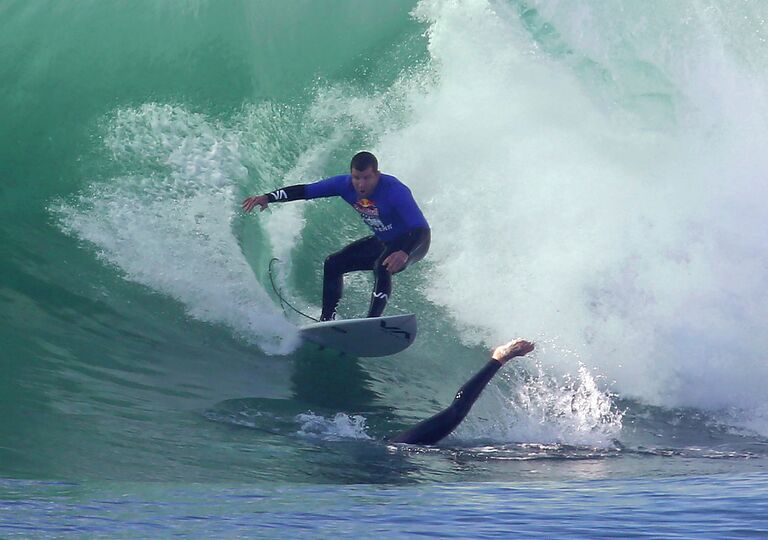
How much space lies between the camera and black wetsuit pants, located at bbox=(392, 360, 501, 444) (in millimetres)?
7250

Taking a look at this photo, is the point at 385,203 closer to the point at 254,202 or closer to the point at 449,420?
the point at 254,202

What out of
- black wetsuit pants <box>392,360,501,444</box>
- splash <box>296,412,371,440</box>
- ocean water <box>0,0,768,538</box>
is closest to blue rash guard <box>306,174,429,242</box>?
ocean water <box>0,0,768,538</box>

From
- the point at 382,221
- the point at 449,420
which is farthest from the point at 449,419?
the point at 382,221

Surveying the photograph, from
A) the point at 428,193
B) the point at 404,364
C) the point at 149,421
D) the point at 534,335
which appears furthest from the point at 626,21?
the point at 149,421

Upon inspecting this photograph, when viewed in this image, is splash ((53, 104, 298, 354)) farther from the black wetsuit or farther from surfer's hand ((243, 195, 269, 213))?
surfer's hand ((243, 195, 269, 213))

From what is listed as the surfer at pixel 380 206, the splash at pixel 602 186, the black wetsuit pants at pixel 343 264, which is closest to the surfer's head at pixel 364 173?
the surfer at pixel 380 206

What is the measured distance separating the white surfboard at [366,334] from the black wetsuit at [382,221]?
15 centimetres

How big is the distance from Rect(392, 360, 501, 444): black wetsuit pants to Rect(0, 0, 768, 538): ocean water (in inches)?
5.1

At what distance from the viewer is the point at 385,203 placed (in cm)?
876

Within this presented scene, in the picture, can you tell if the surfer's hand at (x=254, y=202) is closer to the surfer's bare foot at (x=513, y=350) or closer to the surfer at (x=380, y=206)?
the surfer at (x=380, y=206)

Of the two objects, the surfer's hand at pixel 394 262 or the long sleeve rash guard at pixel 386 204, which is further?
the long sleeve rash guard at pixel 386 204

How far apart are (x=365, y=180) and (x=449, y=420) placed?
84.3 inches

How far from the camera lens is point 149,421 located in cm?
716

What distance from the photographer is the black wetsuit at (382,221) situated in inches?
345
